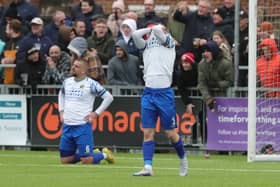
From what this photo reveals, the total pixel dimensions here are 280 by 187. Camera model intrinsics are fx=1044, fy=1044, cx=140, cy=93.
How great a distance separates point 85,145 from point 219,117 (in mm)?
3692

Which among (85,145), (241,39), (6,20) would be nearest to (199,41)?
(241,39)

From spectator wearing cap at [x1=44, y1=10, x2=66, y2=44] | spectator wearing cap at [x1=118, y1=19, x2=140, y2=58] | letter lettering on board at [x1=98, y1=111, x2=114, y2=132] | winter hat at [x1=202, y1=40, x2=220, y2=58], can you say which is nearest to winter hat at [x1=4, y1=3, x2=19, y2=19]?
spectator wearing cap at [x1=44, y1=10, x2=66, y2=44]

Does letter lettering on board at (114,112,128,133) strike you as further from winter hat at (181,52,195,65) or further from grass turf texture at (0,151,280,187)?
winter hat at (181,52,195,65)

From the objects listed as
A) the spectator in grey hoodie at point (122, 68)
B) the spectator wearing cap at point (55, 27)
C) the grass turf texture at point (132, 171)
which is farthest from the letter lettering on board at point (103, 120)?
the spectator wearing cap at point (55, 27)

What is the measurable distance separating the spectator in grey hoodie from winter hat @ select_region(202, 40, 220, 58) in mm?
1746

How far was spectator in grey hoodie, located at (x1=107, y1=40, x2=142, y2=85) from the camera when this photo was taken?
2036 cm

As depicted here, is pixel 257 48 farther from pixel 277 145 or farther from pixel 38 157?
pixel 38 157

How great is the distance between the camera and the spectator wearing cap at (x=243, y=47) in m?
19.9

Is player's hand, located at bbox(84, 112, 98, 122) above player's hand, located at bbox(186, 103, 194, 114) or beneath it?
beneath

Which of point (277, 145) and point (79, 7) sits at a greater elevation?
point (79, 7)

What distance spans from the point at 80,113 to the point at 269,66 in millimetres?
3786

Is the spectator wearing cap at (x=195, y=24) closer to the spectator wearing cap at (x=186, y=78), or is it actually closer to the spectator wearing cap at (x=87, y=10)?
the spectator wearing cap at (x=186, y=78)

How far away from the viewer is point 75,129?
17.0 metres

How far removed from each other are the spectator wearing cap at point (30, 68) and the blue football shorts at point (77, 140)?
152 inches
